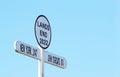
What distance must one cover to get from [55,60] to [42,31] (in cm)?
54

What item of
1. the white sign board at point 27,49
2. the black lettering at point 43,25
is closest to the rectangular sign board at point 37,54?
the white sign board at point 27,49

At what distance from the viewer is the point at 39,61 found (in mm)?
11703

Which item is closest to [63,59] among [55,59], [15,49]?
[55,59]

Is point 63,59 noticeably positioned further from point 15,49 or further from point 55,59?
point 15,49

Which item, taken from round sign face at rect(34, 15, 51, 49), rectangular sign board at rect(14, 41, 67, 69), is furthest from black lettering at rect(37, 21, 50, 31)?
rectangular sign board at rect(14, 41, 67, 69)

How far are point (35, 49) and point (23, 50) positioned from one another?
0.26m

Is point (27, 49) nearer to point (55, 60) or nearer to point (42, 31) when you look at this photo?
point (42, 31)

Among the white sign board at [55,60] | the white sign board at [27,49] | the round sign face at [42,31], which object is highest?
the round sign face at [42,31]

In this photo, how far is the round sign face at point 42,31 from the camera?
11734mm

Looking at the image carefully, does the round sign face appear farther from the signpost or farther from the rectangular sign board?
the rectangular sign board

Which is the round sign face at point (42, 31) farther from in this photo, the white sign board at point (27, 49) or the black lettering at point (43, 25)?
the white sign board at point (27, 49)

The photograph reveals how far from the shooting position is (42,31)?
1182cm

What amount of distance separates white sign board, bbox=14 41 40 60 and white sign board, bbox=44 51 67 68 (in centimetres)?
17

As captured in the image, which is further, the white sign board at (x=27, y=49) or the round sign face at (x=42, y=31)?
the round sign face at (x=42, y=31)
